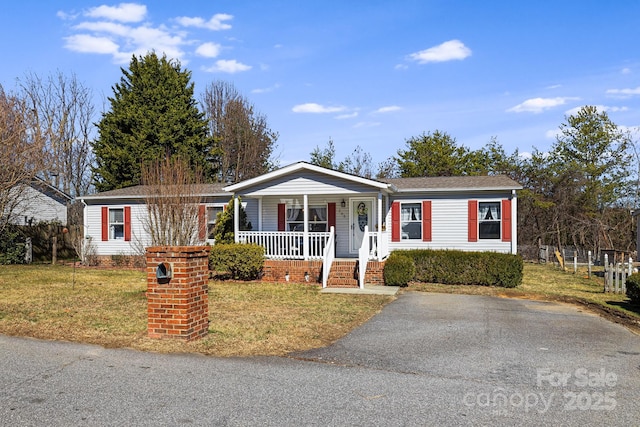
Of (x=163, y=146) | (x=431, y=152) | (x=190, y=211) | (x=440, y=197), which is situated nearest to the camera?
(x=190, y=211)

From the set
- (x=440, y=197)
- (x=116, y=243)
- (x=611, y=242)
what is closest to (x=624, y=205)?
(x=611, y=242)

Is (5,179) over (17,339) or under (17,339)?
over

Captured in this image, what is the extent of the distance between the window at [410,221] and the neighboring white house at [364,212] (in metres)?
0.03

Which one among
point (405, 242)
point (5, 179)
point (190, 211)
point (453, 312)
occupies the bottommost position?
point (453, 312)

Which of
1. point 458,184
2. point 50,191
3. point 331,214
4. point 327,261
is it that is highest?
point 50,191

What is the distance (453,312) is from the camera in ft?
32.9

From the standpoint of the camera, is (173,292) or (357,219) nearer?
(173,292)

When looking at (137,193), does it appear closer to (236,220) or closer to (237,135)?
(236,220)

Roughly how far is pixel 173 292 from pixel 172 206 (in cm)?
775

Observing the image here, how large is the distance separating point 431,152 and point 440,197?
18953 mm

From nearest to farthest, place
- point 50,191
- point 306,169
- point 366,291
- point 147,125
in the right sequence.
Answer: point 366,291
point 306,169
point 50,191
point 147,125

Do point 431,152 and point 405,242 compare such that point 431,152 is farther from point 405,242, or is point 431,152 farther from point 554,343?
point 554,343

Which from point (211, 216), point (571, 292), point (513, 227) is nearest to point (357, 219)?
point (513, 227)

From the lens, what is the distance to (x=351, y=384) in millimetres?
5109
